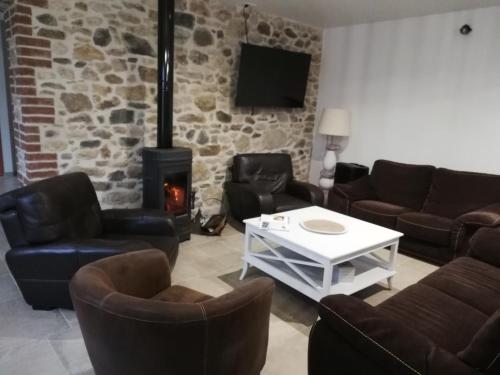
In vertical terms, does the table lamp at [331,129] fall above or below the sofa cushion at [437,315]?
above

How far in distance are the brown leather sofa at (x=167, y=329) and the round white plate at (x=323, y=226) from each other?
4.07 ft

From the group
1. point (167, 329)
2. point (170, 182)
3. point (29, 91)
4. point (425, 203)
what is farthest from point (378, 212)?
point (29, 91)

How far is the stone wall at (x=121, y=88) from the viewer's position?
316 cm

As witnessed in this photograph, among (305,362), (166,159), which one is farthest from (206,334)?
(166,159)

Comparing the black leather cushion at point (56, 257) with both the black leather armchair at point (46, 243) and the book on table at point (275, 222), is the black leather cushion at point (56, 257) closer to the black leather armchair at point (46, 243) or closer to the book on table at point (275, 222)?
the black leather armchair at point (46, 243)

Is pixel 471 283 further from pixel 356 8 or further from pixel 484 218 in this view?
pixel 356 8

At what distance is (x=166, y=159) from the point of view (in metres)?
3.44

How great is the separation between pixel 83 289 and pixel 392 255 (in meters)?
2.27

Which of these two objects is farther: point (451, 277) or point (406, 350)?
point (451, 277)

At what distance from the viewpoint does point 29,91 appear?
123 inches

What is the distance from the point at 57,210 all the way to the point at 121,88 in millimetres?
1709

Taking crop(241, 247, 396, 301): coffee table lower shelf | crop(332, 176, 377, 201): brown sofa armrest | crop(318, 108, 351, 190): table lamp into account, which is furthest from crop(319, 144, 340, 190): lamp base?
crop(241, 247, 396, 301): coffee table lower shelf

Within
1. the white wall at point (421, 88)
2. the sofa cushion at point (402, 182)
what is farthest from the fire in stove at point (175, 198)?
the white wall at point (421, 88)

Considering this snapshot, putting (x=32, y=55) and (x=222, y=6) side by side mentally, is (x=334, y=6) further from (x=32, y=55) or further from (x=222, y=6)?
(x=32, y=55)
